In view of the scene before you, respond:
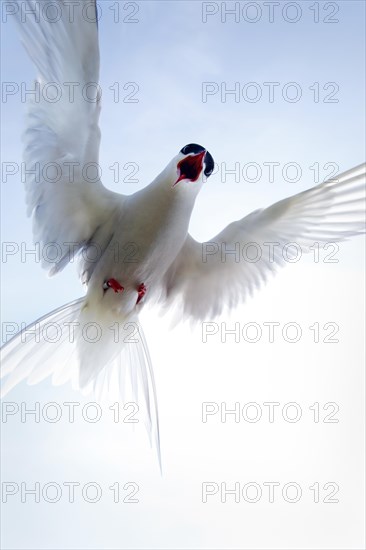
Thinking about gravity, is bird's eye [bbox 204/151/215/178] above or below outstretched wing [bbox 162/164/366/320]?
above

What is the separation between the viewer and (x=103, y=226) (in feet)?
8.73

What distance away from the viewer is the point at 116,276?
2.62 m

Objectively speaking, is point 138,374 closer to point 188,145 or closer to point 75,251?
point 75,251

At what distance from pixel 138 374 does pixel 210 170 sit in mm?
715

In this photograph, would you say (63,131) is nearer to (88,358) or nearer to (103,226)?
(103,226)

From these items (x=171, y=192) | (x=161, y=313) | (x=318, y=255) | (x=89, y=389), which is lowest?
(x=89, y=389)

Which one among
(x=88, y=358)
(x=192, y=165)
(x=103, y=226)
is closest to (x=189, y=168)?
(x=192, y=165)

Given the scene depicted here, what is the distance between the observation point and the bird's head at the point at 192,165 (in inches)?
98.5

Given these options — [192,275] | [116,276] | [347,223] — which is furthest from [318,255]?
[116,276]

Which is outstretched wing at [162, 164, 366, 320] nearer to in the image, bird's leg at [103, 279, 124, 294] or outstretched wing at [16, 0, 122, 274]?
bird's leg at [103, 279, 124, 294]

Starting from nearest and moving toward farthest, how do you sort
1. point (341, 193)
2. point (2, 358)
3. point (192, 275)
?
point (2, 358), point (341, 193), point (192, 275)

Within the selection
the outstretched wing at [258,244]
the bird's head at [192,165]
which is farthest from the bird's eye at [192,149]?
the outstretched wing at [258,244]

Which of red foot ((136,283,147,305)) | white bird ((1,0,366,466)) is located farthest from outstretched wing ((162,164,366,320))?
red foot ((136,283,147,305))

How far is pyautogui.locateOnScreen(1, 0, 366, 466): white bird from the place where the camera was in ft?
7.72
